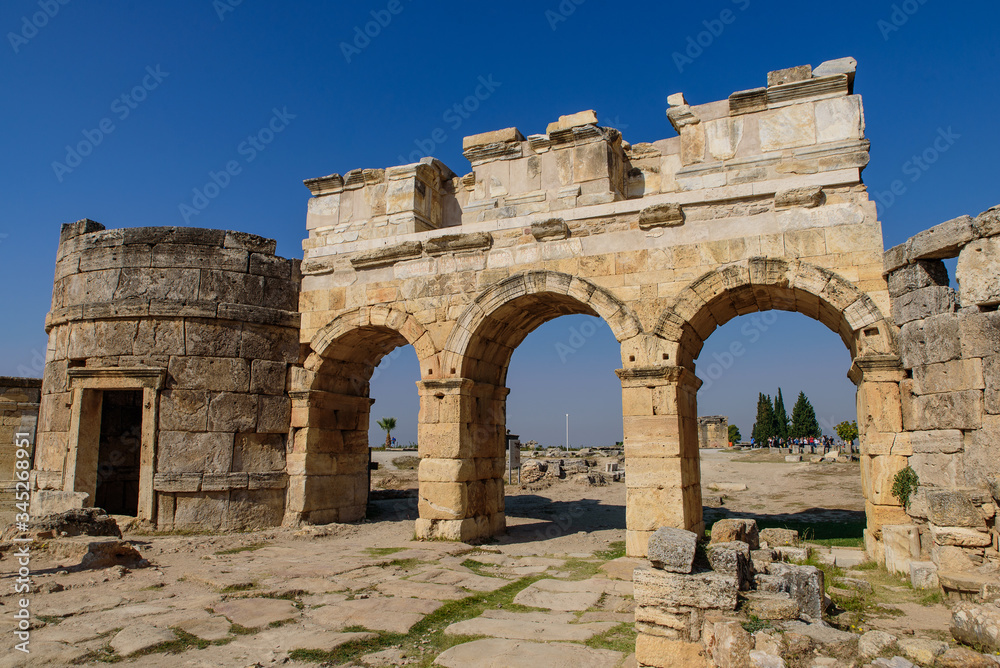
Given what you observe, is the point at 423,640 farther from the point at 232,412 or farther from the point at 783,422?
the point at 783,422

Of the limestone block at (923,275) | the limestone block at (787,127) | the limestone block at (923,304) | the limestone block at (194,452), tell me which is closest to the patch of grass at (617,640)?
the limestone block at (923,304)

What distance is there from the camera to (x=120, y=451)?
1182cm

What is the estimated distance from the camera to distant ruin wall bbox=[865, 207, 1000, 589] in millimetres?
6230

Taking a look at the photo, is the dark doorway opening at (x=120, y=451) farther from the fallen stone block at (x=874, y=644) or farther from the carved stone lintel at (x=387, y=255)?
the fallen stone block at (x=874, y=644)

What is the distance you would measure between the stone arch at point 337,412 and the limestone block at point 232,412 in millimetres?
640

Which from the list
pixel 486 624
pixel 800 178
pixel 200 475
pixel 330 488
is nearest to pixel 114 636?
pixel 486 624

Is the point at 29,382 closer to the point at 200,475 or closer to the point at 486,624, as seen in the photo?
the point at 200,475

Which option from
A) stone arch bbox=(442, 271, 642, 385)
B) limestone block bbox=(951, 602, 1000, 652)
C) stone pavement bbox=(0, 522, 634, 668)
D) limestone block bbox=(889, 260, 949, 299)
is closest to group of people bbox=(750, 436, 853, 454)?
stone arch bbox=(442, 271, 642, 385)

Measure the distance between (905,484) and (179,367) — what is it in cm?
948

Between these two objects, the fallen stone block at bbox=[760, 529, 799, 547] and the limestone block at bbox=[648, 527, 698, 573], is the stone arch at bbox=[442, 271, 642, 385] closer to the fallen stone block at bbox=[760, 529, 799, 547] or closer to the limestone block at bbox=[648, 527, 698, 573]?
the fallen stone block at bbox=[760, 529, 799, 547]

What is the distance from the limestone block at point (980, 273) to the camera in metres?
6.41

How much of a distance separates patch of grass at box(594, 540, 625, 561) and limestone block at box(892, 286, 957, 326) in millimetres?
4126

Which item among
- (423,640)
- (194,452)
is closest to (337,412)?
(194,452)

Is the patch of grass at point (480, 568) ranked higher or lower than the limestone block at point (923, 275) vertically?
lower
